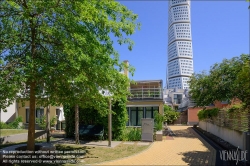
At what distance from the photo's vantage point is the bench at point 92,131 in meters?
15.4

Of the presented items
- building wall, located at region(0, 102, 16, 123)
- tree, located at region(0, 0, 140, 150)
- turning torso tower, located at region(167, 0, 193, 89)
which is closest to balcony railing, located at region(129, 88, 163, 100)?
tree, located at region(0, 0, 140, 150)

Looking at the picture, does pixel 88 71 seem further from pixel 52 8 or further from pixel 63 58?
pixel 52 8

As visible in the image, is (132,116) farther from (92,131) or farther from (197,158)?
(197,158)

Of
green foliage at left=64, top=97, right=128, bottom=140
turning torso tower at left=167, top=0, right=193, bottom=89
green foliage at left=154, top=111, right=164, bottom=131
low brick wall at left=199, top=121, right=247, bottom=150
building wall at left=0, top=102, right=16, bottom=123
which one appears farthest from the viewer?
turning torso tower at left=167, top=0, right=193, bottom=89

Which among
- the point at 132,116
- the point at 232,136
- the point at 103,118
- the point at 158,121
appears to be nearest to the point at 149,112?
the point at 132,116

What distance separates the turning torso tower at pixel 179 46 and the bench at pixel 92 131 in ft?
465

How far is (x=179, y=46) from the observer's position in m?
158

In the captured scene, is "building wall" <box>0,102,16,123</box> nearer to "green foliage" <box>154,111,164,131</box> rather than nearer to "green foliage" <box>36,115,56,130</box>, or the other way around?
"green foliage" <box>36,115,56,130</box>

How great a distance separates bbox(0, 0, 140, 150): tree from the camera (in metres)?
7.64

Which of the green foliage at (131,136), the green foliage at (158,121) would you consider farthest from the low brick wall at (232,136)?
the green foliage at (131,136)

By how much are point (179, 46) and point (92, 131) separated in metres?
151

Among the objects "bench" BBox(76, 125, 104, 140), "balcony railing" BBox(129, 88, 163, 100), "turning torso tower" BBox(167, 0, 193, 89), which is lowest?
"bench" BBox(76, 125, 104, 140)

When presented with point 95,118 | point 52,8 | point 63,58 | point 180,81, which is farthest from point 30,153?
point 180,81

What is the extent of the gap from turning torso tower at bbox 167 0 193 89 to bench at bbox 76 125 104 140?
5579 inches
